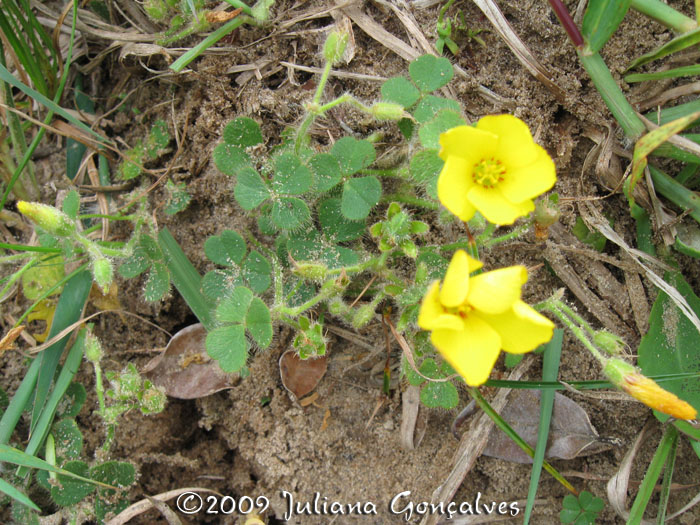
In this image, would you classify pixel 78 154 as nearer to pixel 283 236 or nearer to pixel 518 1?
pixel 283 236

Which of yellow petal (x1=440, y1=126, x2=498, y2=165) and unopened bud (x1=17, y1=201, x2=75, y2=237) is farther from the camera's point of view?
unopened bud (x1=17, y1=201, x2=75, y2=237)

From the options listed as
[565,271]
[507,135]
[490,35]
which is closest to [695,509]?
[565,271]

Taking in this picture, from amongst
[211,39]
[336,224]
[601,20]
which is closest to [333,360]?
[336,224]

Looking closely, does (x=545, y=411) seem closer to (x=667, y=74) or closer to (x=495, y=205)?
(x=495, y=205)

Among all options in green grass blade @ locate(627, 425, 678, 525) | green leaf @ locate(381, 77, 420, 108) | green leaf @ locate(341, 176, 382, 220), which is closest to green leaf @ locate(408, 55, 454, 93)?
green leaf @ locate(381, 77, 420, 108)

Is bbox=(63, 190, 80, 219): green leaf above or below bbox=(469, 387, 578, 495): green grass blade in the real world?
above

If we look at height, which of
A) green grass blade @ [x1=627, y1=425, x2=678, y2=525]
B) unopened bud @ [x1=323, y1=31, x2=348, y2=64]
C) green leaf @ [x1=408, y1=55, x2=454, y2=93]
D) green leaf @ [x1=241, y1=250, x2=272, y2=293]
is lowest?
green grass blade @ [x1=627, y1=425, x2=678, y2=525]

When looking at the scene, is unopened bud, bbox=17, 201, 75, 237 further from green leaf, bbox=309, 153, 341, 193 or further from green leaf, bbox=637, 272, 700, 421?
green leaf, bbox=637, 272, 700, 421

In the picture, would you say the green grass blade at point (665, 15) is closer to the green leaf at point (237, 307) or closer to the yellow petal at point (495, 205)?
the yellow petal at point (495, 205)
